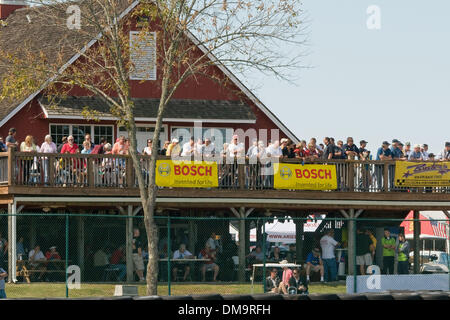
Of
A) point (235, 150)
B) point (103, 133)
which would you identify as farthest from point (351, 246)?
point (103, 133)

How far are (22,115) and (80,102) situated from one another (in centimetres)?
207

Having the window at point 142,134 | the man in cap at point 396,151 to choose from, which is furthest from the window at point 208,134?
the man in cap at point 396,151

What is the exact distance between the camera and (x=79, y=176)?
30.2 metres

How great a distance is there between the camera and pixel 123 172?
30.8 metres

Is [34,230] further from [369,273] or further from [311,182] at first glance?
[369,273]

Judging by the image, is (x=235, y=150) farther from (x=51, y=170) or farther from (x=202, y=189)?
(x=51, y=170)

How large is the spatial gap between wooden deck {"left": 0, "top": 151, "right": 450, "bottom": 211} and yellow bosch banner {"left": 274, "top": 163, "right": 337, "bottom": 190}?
23cm

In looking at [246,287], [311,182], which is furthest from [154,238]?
[311,182]

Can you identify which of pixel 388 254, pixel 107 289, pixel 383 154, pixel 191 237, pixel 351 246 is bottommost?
pixel 107 289

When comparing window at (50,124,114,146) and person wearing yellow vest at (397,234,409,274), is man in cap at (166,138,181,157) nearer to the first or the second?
window at (50,124,114,146)

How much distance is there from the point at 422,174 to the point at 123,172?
9727 mm

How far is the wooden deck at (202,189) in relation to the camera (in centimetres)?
2961

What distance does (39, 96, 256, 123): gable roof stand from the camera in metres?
34.7

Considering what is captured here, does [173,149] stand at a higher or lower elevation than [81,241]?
higher
